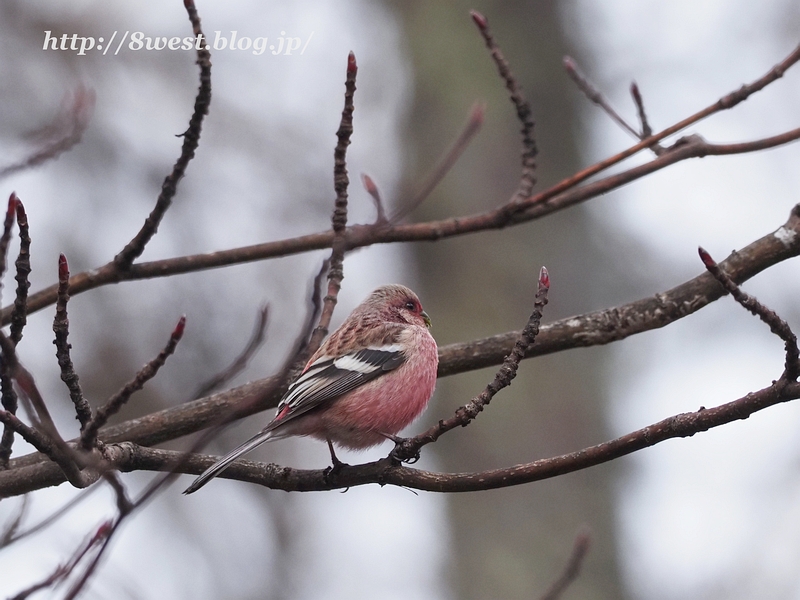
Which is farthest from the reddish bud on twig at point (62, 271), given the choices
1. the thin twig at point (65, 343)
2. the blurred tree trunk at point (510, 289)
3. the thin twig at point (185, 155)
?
the blurred tree trunk at point (510, 289)

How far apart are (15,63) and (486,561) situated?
26.7 ft

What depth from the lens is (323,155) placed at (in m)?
10.6

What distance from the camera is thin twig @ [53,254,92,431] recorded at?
271cm

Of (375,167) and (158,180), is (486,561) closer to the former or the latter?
(375,167)

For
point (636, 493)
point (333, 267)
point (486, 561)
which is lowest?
point (486, 561)

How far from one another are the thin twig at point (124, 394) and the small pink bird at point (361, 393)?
1597mm

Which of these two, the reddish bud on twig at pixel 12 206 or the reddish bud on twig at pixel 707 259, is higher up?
the reddish bud on twig at pixel 12 206

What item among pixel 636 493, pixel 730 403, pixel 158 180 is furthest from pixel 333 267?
pixel 158 180

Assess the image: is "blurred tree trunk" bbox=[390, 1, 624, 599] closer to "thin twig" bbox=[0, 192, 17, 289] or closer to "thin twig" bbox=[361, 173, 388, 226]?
"thin twig" bbox=[361, 173, 388, 226]

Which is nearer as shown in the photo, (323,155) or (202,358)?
(202,358)

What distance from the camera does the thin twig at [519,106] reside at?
4207 millimetres

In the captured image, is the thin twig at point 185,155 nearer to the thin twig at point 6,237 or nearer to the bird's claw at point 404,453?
the thin twig at point 6,237

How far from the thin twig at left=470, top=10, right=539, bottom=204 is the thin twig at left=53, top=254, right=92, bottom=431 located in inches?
88.9

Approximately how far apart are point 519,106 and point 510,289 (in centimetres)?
424
